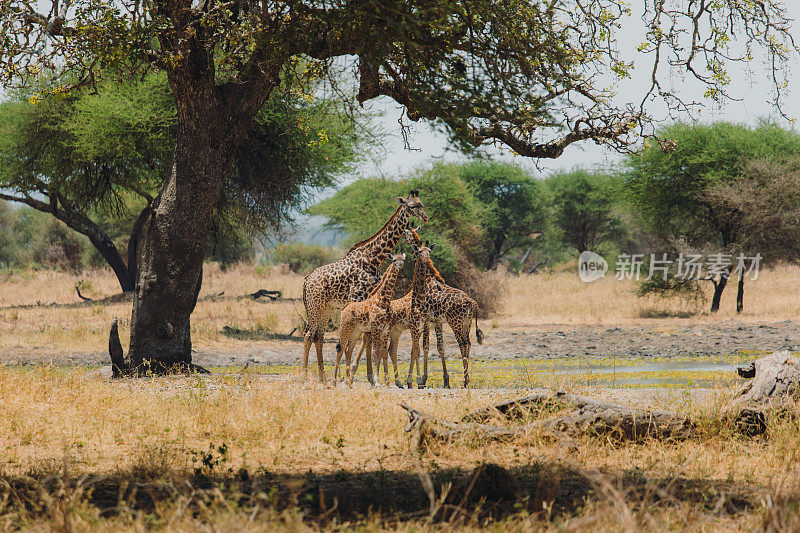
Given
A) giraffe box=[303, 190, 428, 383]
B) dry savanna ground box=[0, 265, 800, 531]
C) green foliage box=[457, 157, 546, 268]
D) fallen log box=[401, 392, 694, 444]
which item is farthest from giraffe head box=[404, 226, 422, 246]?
green foliage box=[457, 157, 546, 268]

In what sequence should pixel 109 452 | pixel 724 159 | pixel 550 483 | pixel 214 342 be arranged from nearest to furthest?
1. pixel 550 483
2. pixel 109 452
3. pixel 214 342
4. pixel 724 159

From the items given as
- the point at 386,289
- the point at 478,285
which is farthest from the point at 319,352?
the point at 478,285

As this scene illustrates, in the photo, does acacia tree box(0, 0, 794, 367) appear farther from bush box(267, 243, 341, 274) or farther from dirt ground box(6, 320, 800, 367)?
bush box(267, 243, 341, 274)

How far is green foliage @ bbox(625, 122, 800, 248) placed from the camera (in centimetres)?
2902

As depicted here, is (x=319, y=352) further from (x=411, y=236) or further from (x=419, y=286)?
(x=411, y=236)

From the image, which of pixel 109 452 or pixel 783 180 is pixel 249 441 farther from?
pixel 783 180

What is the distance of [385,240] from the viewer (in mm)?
11867

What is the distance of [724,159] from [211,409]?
26.3 m

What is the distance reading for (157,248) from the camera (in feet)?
39.4

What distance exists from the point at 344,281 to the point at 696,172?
871 inches

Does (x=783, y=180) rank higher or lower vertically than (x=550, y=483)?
higher

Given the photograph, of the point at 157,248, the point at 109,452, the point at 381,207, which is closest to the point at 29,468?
the point at 109,452

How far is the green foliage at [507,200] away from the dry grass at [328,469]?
116ft

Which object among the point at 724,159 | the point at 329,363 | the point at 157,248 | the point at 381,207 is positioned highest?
the point at 724,159
